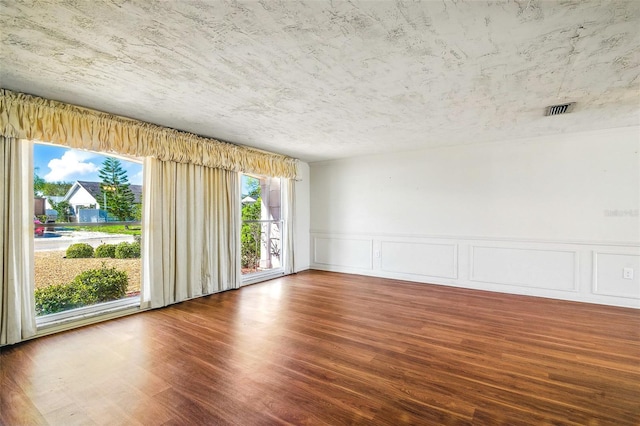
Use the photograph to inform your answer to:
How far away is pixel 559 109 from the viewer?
10.1 ft

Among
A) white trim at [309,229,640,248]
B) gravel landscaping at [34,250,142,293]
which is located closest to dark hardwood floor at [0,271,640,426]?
gravel landscaping at [34,250,142,293]

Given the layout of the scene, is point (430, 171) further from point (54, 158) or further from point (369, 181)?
point (54, 158)

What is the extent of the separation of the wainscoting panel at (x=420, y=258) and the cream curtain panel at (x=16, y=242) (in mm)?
4864

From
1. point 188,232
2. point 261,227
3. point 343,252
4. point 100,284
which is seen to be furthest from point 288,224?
point 100,284

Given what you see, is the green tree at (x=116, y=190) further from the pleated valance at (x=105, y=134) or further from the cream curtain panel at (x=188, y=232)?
the pleated valance at (x=105, y=134)

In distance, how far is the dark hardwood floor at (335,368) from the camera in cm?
177

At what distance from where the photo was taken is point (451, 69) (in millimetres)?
Result: 2279

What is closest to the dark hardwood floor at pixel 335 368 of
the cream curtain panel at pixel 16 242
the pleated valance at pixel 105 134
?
the cream curtain panel at pixel 16 242

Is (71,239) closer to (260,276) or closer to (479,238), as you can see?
(260,276)

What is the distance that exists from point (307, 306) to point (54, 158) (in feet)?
10.9

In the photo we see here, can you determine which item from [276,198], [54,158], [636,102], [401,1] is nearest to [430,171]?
[636,102]

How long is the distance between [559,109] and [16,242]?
552 centimetres

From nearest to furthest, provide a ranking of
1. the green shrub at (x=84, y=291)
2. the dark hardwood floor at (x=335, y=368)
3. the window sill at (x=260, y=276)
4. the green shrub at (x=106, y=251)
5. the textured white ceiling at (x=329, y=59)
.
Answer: the textured white ceiling at (x=329, y=59)
the dark hardwood floor at (x=335, y=368)
the green shrub at (x=84, y=291)
the green shrub at (x=106, y=251)
the window sill at (x=260, y=276)

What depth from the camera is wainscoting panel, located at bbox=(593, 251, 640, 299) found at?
3.75 metres
